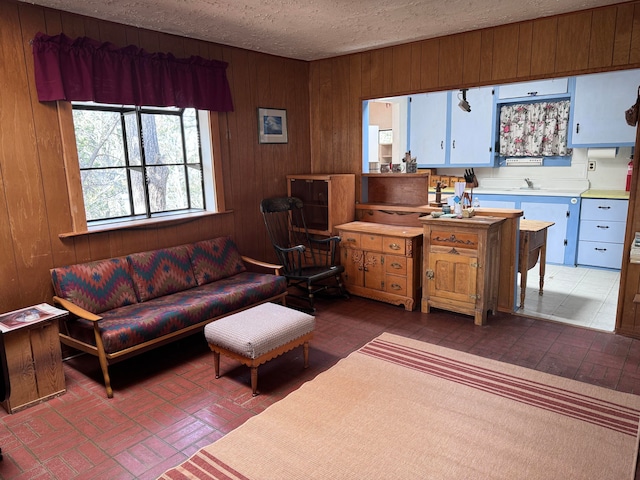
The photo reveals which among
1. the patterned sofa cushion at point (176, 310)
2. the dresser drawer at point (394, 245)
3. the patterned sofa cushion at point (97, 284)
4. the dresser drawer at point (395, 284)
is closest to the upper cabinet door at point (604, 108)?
the dresser drawer at point (394, 245)

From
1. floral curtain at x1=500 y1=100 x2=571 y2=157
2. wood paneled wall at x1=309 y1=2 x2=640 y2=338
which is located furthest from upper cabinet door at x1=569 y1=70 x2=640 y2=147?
floral curtain at x1=500 y1=100 x2=571 y2=157

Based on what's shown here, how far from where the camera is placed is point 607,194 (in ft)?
17.8

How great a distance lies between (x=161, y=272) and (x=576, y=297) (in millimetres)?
4074

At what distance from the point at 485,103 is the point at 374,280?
3314mm

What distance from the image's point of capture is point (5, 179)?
10.0 feet

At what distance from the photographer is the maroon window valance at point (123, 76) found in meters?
3.12

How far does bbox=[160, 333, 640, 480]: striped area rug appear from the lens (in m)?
2.14

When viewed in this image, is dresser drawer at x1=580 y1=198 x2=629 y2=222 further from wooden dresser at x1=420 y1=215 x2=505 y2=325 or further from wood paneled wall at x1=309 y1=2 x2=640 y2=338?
wooden dresser at x1=420 y1=215 x2=505 y2=325

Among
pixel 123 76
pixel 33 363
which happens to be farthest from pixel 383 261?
pixel 33 363

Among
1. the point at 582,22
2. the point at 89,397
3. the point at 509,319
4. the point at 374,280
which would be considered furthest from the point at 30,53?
the point at 509,319

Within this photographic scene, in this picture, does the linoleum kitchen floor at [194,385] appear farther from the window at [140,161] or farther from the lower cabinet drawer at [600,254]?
the lower cabinet drawer at [600,254]

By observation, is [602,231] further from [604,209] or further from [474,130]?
[474,130]

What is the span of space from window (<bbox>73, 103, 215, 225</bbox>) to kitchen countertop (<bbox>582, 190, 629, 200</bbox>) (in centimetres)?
452

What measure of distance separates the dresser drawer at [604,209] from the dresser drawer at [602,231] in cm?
5
